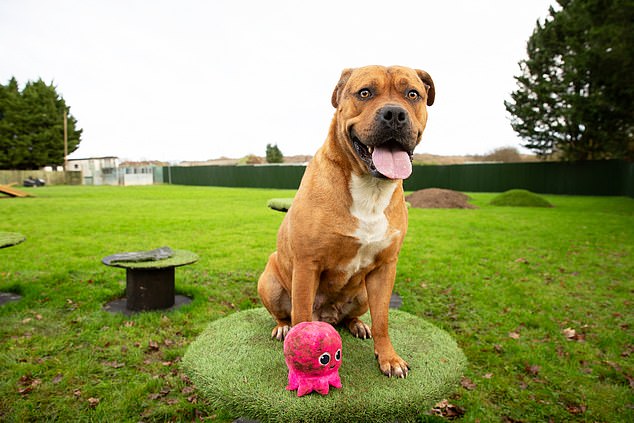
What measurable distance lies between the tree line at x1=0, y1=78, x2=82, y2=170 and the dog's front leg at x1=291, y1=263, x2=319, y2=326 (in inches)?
2077

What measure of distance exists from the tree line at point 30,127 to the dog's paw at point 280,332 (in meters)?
52.2

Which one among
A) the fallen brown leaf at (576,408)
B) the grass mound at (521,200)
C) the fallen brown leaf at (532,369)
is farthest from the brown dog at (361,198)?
the grass mound at (521,200)

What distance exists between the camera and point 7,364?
395 centimetres

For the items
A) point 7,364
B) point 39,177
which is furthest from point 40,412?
point 39,177

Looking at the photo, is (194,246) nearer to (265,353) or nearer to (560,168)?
(265,353)

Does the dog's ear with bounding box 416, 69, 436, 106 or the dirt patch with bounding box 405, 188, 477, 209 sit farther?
the dirt patch with bounding box 405, 188, 477, 209

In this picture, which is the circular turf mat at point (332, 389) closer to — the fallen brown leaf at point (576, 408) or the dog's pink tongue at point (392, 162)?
the dog's pink tongue at point (392, 162)

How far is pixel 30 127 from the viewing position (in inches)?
1800

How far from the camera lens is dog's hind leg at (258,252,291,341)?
2932mm

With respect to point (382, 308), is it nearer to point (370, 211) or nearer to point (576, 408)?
point (370, 211)

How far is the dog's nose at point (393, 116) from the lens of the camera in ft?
6.75

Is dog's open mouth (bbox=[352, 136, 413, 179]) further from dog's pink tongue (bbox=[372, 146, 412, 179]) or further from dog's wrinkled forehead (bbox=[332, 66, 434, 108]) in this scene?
dog's wrinkled forehead (bbox=[332, 66, 434, 108])

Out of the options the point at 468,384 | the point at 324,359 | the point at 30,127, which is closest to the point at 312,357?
the point at 324,359

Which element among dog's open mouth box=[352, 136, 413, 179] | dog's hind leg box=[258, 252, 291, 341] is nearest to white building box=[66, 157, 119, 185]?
dog's hind leg box=[258, 252, 291, 341]
